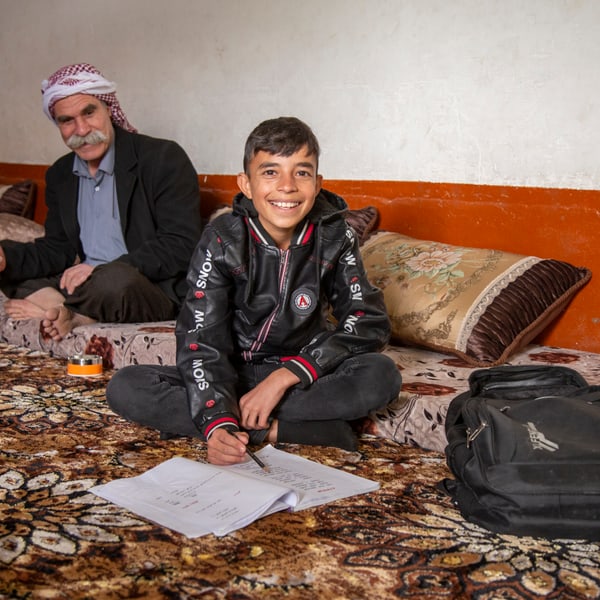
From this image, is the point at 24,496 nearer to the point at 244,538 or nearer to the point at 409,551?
the point at 244,538

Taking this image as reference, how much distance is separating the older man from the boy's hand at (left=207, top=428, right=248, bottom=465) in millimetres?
1273

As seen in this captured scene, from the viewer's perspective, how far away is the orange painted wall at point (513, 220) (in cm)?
261

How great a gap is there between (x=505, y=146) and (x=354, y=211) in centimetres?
65

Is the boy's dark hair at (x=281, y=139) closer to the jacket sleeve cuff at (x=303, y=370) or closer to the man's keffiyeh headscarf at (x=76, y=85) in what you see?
the jacket sleeve cuff at (x=303, y=370)

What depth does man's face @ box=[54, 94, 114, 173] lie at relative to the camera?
320cm

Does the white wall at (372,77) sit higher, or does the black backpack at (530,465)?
the white wall at (372,77)

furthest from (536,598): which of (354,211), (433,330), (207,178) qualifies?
(207,178)

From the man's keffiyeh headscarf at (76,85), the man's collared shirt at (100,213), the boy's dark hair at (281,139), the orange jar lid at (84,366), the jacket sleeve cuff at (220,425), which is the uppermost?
the man's keffiyeh headscarf at (76,85)

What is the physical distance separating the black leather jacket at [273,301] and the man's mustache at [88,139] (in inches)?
51.4

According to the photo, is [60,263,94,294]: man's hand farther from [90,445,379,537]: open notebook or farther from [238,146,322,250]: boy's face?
[90,445,379,537]: open notebook

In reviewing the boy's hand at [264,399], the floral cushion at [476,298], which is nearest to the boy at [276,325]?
the boy's hand at [264,399]

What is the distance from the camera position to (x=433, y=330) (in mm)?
2471

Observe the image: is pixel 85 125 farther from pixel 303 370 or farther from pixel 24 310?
pixel 303 370

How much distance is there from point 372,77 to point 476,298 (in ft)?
3.69
